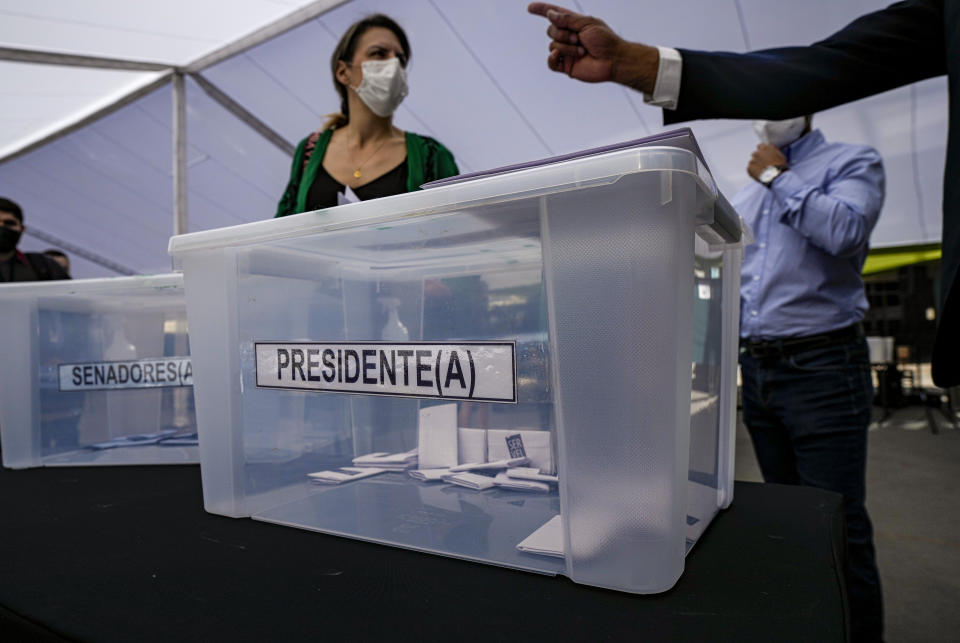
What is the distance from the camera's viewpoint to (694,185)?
311mm

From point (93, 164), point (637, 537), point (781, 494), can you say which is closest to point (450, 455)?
point (637, 537)

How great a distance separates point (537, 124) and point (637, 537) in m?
3.88

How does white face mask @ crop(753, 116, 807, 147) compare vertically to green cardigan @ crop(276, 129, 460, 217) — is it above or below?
above

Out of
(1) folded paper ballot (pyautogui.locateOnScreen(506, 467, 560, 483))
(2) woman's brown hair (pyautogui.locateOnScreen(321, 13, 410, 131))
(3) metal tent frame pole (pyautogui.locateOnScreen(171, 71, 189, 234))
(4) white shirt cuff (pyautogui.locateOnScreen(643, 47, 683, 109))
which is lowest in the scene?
(1) folded paper ballot (pyautogui.locateOnScreen(506, 467, 560, 483))

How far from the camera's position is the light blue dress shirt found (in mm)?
976

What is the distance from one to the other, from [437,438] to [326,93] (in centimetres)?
400

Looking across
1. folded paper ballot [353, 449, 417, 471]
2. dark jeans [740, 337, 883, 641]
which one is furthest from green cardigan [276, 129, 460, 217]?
dark jeans [740, 337, 883, 641]

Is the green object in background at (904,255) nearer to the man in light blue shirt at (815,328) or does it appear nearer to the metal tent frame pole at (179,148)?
the man in light blue shirt at (815,328)

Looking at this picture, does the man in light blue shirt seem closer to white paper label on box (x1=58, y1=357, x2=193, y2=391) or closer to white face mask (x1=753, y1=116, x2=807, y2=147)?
white face mask (x1=753, y1=116, x2=807, y2=147)

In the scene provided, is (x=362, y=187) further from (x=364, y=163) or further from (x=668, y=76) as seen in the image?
(x=668, y=76)

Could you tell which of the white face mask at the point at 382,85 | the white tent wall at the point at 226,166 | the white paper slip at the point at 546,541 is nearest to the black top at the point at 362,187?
the white face mask at the point at 382,85

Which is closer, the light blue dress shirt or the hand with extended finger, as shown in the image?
the hand with extended finger

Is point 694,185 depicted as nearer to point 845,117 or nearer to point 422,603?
point 422,603

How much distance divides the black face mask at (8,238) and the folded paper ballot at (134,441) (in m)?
0.82
